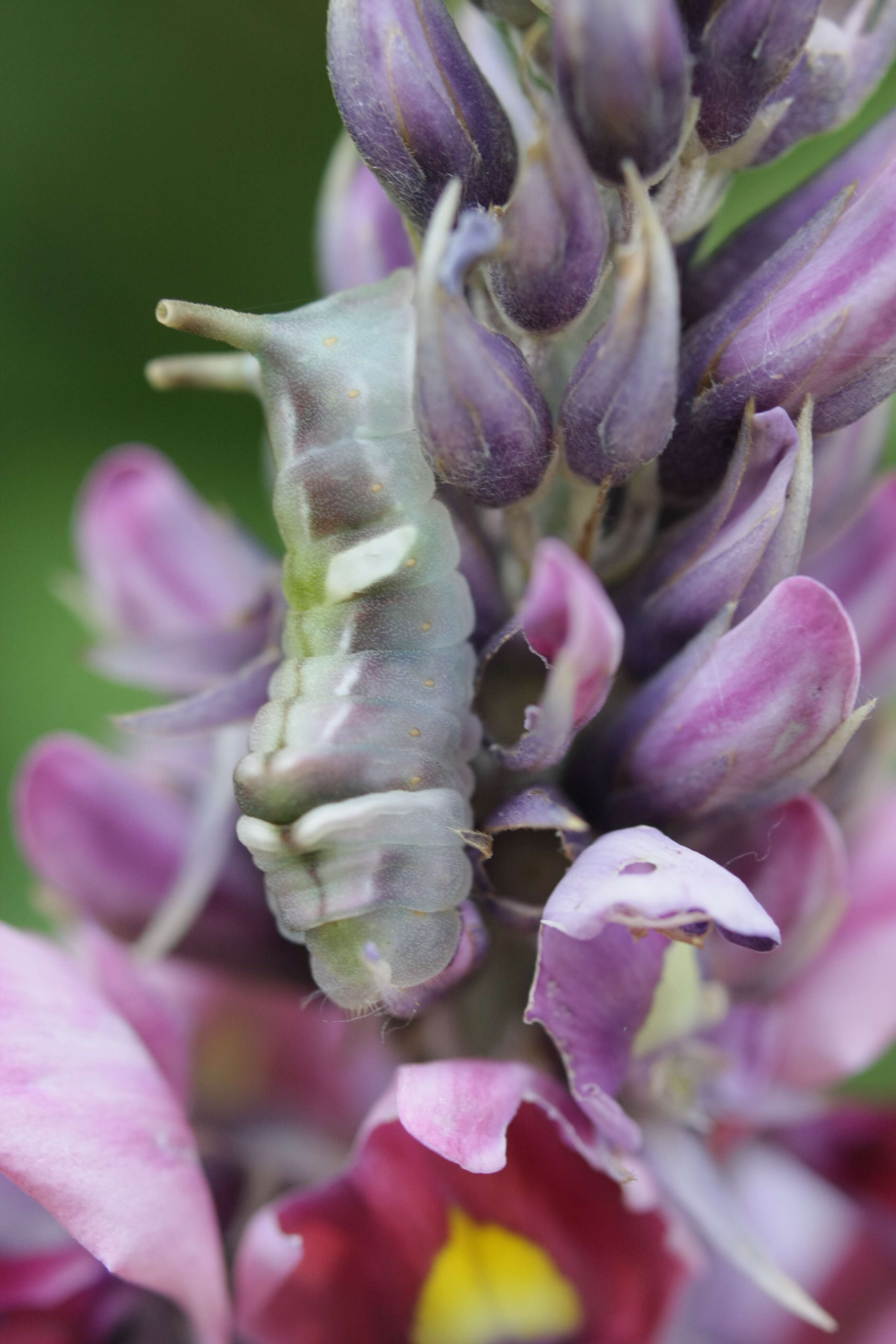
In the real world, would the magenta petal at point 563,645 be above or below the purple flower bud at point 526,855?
above

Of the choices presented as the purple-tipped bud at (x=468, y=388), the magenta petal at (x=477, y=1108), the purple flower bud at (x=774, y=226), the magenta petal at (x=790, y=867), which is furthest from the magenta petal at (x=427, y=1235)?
the purple flower bud at (x=774, y=226)

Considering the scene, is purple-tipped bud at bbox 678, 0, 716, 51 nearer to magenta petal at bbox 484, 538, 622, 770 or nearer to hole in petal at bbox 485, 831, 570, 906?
magenta petal at bbox 484, 538, 622, 770

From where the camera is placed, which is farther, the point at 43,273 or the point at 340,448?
the point at 43,273

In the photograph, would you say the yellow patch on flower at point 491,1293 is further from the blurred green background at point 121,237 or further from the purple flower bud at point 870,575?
the blurred green background at point 121,237

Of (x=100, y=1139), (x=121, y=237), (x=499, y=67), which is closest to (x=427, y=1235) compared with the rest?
(x=100, y=1139)

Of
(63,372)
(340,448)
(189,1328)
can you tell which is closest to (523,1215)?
(189,1328)

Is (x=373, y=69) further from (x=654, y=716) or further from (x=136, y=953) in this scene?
(x=136, y=953)
